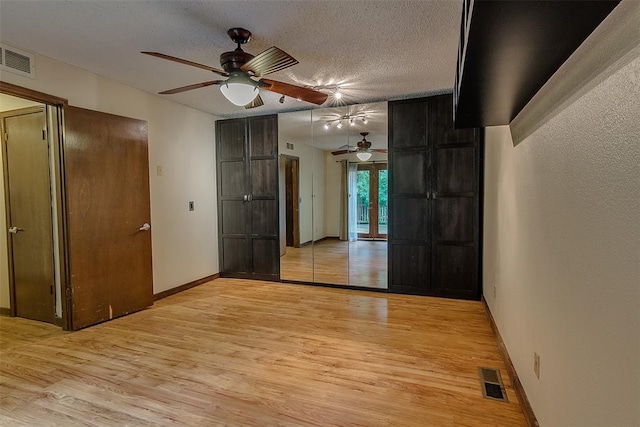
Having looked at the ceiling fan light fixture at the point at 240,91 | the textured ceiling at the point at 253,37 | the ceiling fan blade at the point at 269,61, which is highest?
the textured ceiling at the point at 253,37

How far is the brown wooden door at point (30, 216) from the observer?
131 inches

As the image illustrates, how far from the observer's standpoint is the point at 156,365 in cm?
252

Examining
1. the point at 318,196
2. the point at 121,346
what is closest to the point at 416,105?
the point at 318,196

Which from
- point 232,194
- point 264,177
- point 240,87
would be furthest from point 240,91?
point 232,194

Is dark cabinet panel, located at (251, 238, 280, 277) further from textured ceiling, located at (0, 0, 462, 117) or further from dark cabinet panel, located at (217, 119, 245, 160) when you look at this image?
textured ceiling, located at (0, 0, 462, 117)

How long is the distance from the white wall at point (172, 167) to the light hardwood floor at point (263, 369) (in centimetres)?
96

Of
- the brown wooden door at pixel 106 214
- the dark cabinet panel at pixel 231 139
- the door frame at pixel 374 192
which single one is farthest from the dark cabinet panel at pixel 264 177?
the brown wooden door at pixel 106 214

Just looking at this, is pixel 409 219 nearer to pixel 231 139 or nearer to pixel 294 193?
pixel 294 193

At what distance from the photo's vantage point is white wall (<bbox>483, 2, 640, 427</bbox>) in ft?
2.92

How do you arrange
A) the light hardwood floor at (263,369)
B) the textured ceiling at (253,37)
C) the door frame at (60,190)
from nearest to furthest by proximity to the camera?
the light hardwood floor at (263,369) < the textured ceiling at (253,37) < the door frame at (60,190)

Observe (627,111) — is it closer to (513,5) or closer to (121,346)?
(513,5)

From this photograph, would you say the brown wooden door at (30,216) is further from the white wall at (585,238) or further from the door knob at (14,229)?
the white wall at (585,238)

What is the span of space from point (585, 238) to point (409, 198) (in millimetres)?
3088

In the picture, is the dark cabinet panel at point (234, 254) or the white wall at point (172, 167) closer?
the white wall at point (172, 167)
